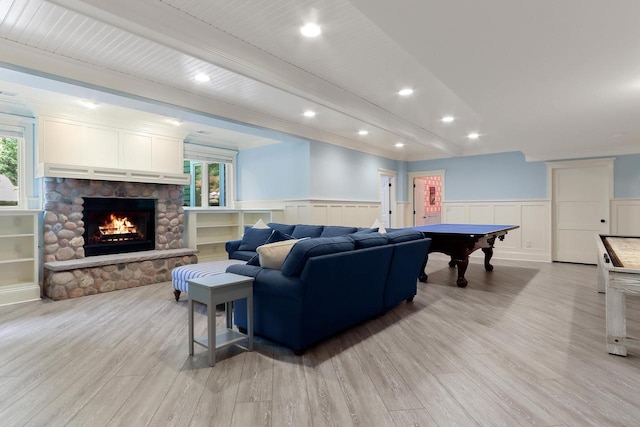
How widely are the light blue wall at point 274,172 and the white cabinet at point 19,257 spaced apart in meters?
3.78

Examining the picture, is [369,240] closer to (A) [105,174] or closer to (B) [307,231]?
(B) [307,231]

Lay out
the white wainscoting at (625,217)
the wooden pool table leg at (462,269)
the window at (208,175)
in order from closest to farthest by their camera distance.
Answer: the wooden pool table leg at (462,269)
the white wainscoting at (625,217)
the window at (208,175)

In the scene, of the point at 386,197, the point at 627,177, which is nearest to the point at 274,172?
the point at 386,197

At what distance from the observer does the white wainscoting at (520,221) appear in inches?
287

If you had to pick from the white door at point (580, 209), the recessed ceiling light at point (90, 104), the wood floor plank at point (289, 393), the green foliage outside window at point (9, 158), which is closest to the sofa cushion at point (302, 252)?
A: the wood floor plank at point (289, 393)

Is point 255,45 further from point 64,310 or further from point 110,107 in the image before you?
point 64,310

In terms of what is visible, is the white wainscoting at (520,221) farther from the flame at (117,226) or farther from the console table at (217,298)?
the flame at (117,226)

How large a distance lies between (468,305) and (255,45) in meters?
3.64

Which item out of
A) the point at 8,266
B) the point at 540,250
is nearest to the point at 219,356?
the point at 8,266

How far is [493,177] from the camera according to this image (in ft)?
25.9

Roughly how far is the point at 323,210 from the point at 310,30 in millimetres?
4008

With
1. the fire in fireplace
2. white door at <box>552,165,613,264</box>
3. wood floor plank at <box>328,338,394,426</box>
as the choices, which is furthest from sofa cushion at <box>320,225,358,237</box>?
white door at <box>552,165,613,264</box>

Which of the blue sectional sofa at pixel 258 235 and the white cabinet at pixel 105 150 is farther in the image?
the blue sectional sofa at pixel 258 235

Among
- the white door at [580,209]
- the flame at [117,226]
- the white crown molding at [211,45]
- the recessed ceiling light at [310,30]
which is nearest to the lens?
the white crown molding at [211,45]
